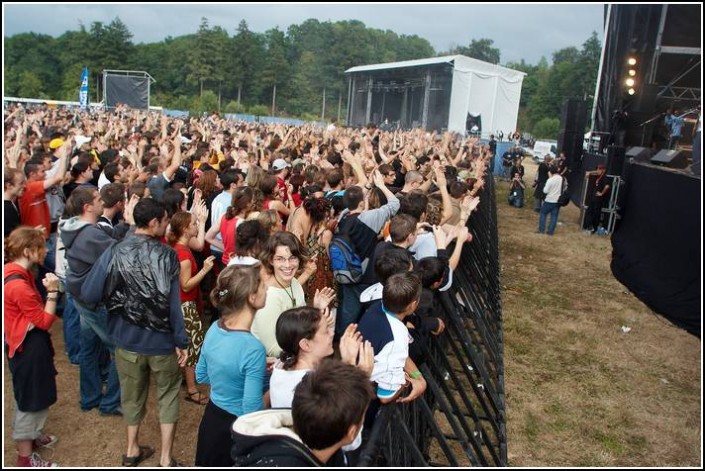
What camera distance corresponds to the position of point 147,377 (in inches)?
141

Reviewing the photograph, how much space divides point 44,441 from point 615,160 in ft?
38.4

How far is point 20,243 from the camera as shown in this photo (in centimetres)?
329

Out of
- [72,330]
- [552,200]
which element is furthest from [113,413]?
[552,200]

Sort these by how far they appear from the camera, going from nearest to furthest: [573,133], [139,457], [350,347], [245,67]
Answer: [350,347] → [139,457] → [573,133] → [245,67]

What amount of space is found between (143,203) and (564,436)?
393cm


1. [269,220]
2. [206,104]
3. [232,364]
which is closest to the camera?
[232,364]

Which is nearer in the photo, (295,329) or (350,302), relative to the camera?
(295,329)

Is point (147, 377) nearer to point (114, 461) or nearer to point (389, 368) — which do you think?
point (114, 461)

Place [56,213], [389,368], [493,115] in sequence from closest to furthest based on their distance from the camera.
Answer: [389,368]
[56,213]
[493,115]

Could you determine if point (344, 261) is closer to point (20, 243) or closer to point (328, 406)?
point (20, 243)

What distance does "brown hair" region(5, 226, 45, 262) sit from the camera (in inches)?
130

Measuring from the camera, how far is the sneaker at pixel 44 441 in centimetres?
384

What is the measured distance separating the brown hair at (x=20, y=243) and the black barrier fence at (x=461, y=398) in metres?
2.44

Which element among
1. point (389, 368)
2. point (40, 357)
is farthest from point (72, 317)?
point (389, 368)
